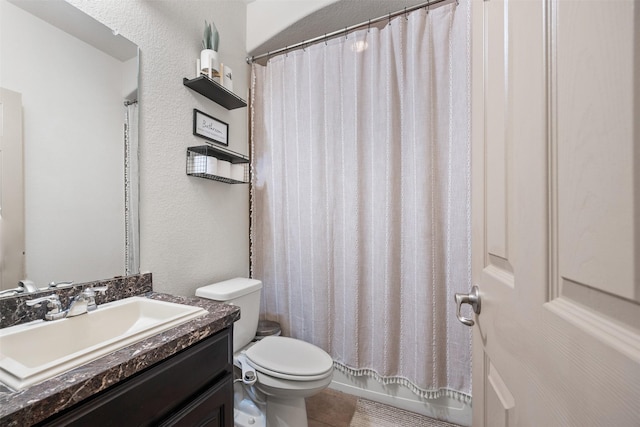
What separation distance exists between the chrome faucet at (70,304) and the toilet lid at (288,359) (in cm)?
73

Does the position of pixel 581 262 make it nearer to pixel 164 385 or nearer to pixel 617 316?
pixel 617 316

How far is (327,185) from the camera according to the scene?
5.64 ft

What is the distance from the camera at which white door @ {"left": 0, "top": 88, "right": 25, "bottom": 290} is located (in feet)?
2.75

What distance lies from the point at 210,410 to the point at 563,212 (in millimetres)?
1085

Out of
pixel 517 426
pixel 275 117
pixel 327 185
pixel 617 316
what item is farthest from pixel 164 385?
pixel 275 117

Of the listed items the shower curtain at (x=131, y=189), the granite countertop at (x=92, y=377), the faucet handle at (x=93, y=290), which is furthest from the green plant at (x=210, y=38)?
the granite countertop at (x=92, y=377)

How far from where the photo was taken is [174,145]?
1.39 meters

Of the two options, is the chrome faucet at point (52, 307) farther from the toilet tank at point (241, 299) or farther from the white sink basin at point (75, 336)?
the toilet tank at point (241, 299)

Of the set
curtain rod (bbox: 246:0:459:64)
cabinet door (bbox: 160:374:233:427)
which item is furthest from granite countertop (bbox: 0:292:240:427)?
curtain rod (bbox: 246:0:459:64)

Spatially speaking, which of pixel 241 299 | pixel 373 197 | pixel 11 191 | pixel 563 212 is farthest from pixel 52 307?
pixel 373 197

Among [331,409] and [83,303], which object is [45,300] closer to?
[83,303]

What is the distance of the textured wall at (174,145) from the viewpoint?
126 cm

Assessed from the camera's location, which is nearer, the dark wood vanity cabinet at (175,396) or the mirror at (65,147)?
the dark wood vanity cabinet at (175,396)

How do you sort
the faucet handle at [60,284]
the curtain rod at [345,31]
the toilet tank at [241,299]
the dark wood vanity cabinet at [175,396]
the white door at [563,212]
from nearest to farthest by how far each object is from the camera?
the white door at [563,212]
the dark wood vanity cabinet at [175,396]
the faucet handle at [60,284]
the toilet tank at [241,299]
the curtain rod at [345,31]
